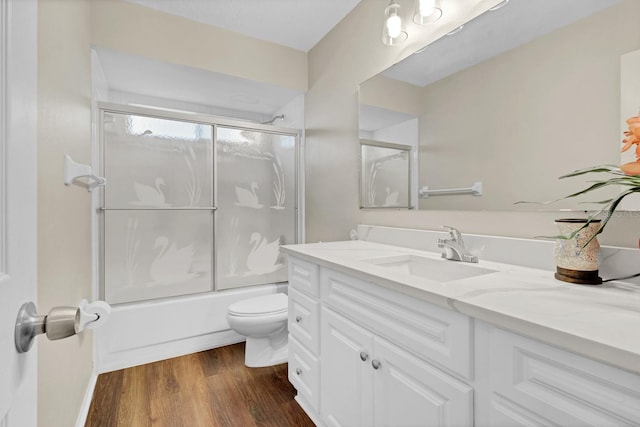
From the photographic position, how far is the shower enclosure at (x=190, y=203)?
81.5 inches

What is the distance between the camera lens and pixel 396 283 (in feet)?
3.01

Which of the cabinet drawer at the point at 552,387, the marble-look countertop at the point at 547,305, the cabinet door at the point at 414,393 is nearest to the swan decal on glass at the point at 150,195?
the marble-look countertop at the point at 547,305

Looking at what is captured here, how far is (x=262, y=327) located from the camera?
1.92m

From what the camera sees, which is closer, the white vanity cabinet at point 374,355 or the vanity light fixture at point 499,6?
the white vanity cabinet at point 374,355

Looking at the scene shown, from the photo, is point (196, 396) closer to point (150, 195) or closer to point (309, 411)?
point (309, 411)

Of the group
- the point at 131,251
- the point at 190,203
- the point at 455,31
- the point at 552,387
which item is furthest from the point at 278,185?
the point at 552,387

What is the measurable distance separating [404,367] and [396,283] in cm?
25

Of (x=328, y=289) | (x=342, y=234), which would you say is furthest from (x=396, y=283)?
→ (x=342, y=234)

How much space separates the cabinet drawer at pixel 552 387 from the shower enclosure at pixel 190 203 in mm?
2104

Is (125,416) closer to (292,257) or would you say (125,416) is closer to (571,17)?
(292,257)

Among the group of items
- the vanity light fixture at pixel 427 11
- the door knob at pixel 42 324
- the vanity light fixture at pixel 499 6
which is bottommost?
the door knob at pixel 42 324

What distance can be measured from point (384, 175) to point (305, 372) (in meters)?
1.19

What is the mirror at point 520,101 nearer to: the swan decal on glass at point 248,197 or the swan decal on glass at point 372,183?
the swan decal on glass at point 372,183

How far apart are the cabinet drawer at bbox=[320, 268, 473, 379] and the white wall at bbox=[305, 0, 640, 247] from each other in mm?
644
